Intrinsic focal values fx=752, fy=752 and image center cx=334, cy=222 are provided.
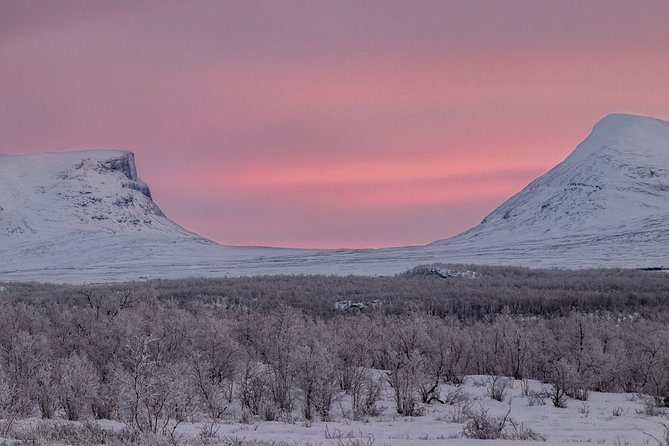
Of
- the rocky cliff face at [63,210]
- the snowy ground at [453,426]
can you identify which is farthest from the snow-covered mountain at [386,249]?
the snowy ground at [453,426]

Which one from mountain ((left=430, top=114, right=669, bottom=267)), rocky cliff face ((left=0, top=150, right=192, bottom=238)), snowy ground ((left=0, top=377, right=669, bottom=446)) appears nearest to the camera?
snowy ground ((left=0, top=377, right=669, bottom=446))

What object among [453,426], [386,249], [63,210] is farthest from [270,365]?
[63,210]

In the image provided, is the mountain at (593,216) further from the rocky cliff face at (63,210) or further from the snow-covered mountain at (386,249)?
the rocky cliff face at (63,210)

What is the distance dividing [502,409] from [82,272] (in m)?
117

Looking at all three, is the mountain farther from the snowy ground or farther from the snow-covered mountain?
the snowy ground

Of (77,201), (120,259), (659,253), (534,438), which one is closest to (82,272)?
(120,259)

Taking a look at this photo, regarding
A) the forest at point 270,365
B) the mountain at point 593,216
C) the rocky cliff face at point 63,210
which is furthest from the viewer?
the rocky cliff face at point 63,210

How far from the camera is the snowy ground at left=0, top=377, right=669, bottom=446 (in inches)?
571

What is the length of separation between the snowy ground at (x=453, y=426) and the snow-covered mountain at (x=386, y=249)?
9377 cm

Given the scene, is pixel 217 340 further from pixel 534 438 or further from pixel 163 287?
pixel 163 287

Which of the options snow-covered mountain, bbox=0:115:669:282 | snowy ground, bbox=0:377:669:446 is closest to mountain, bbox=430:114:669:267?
snow-covered mountain, bbox=0:115:669:282

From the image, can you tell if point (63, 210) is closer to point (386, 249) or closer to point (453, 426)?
point (386, 249)

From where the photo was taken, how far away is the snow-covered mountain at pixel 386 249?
426 feet

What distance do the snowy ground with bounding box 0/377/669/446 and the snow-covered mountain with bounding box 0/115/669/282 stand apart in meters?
93.8
